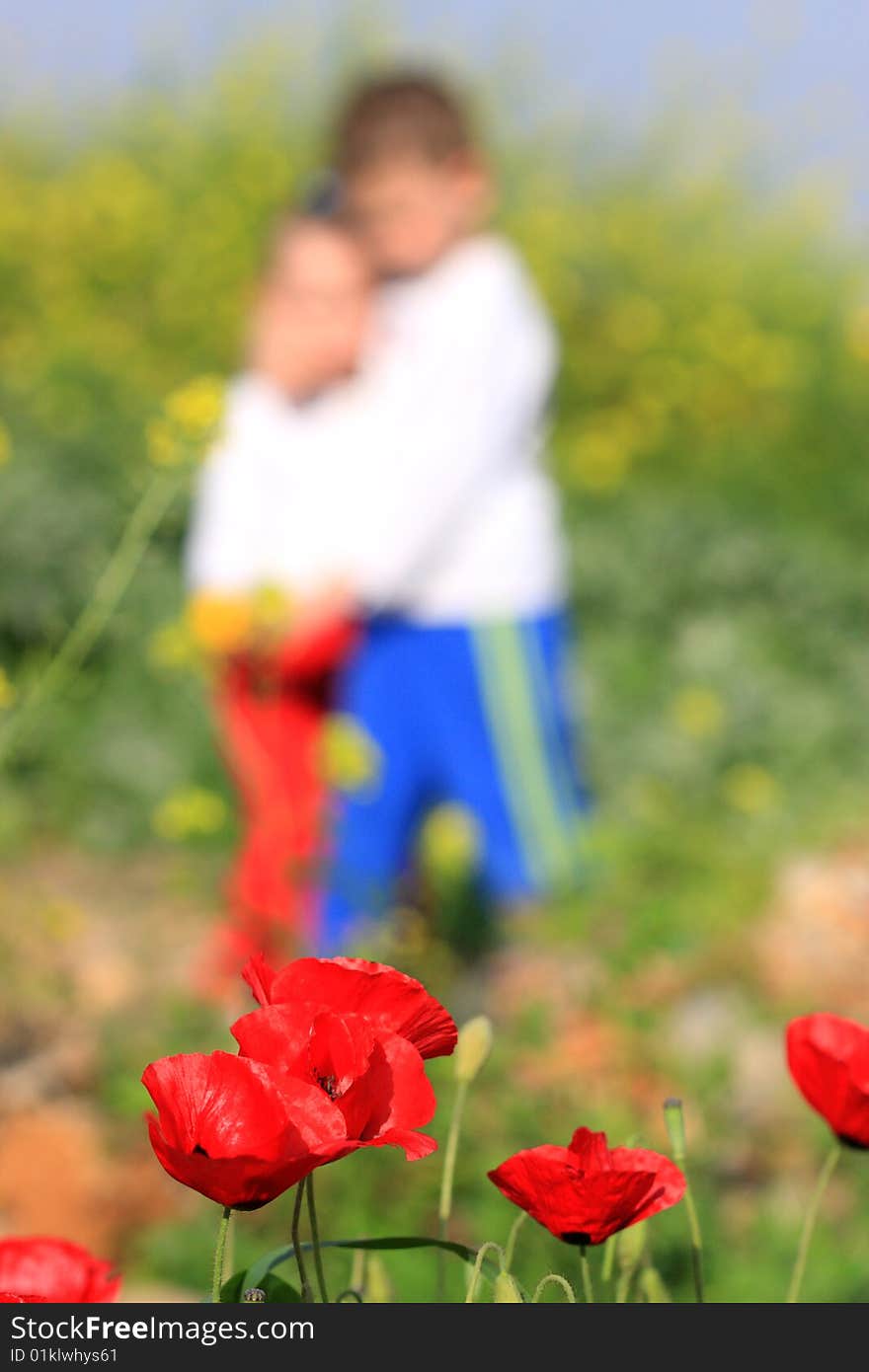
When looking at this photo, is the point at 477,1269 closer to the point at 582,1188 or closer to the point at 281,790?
the point at 582,1188

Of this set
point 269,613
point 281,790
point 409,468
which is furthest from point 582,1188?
point 409,468

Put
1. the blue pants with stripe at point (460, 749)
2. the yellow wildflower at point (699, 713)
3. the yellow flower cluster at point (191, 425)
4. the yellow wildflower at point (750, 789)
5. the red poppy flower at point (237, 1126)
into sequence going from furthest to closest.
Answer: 1. the yellow wildflower at point (699, 713)
2. the yellow wildflower at point (750, 789)
3. the blue pants with stripe at point (460, 749)
4. the yellow flower cluster at point (191, 425)
5. the red poppy flower at point (237, 1126)

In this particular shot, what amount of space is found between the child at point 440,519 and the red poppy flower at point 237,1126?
1.98 metres

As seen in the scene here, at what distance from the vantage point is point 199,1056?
428 millimetres

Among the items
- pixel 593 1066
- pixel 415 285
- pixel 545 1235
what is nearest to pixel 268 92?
pixel 415 285

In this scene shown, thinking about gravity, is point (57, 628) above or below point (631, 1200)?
above

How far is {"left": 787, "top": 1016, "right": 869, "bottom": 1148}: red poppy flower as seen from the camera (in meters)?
0.49

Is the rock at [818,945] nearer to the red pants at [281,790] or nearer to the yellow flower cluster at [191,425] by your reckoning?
the red pants at [281,790]

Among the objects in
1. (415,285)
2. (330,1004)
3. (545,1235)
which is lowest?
(330,1004)

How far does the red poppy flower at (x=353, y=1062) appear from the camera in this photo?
0.43 m

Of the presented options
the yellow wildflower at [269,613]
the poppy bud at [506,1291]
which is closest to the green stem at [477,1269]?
the poppy bud at [506,1291]

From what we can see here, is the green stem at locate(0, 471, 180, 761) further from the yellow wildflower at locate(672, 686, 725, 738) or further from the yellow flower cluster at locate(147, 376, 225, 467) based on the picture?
the yellow wildflower at locate(672, 686, 725, 738)
